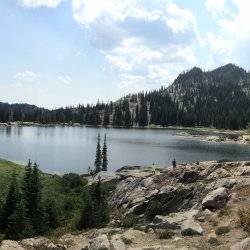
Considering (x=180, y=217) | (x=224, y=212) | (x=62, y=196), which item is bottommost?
(x=62, y=196)

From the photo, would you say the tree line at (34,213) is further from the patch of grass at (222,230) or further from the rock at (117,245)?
the patch of grass at (222,230)

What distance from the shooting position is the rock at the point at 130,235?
25.6 meters

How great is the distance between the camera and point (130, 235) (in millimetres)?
27047

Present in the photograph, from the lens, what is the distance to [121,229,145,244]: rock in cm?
2559

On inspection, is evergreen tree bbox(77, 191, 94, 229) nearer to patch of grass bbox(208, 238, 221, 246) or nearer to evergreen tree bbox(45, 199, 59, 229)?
evergreen tree bbox(45, 199, 59, 229)

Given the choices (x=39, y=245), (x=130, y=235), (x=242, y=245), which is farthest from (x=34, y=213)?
(x=242, y=245)

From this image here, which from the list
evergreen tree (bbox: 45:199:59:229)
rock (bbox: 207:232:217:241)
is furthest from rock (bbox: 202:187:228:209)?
evergreen tree (bbox: 45:199:59:229)

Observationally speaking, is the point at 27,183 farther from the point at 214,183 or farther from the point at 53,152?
the point at 53,152

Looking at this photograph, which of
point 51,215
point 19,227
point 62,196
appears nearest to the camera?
point 19,227

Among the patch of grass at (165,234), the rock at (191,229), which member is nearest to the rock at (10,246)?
the patch of grass at (165,234)

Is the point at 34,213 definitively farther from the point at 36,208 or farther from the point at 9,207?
the point at 9,207

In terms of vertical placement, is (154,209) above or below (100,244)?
below

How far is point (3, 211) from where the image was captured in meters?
41.6

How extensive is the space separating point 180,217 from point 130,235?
4.46m
